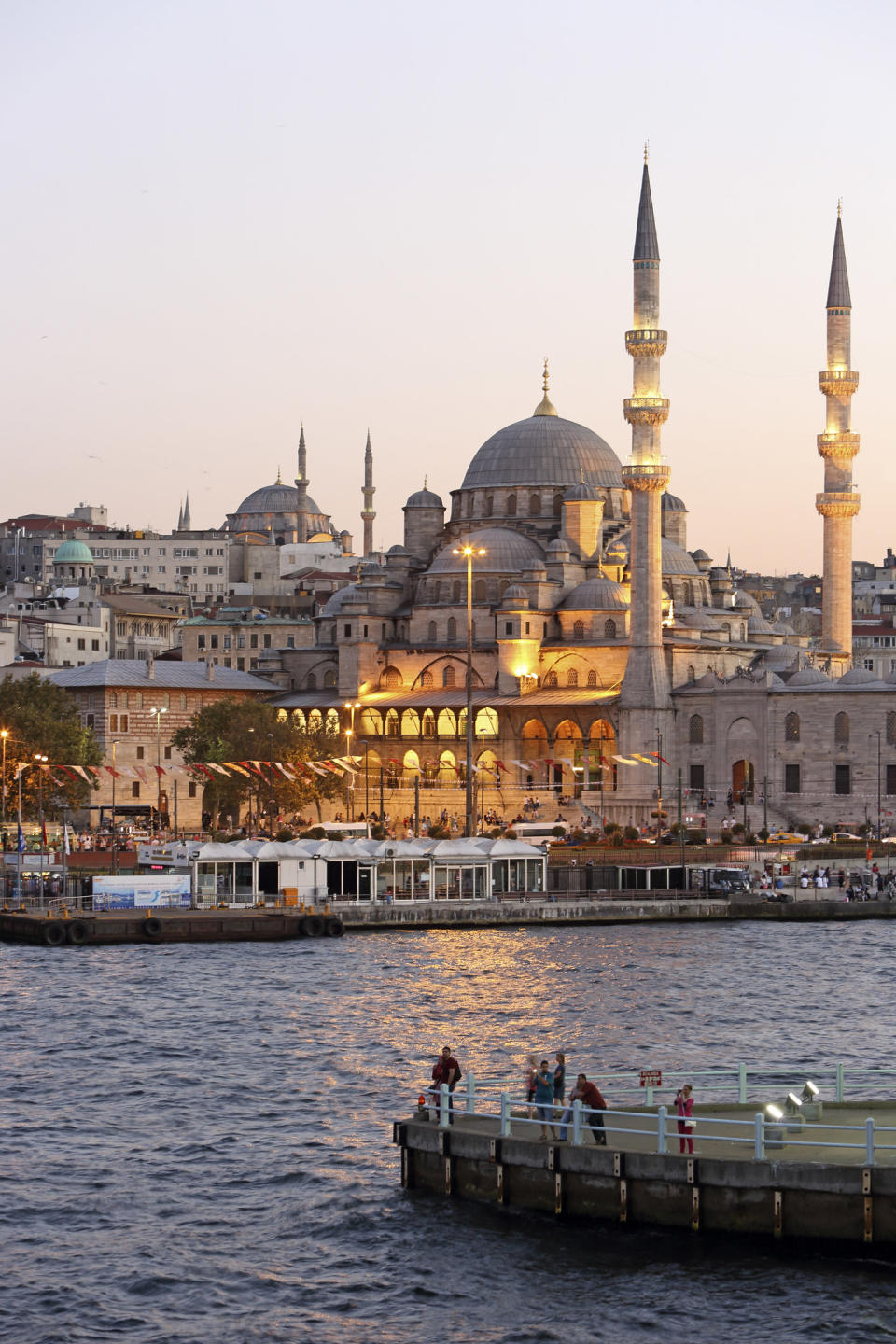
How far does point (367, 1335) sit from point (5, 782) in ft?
168

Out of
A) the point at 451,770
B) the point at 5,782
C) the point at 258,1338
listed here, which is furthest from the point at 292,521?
the point at 258,1338

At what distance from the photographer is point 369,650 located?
99688mm

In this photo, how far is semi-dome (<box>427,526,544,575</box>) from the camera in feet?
326

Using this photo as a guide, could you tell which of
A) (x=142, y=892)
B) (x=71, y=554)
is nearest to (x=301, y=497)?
(x=71, y=554)

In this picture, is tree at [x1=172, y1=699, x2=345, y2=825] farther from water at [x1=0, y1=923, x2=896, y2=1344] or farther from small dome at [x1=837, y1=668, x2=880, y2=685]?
water at [x1=0, y1=923, x2=896, y2=1344]

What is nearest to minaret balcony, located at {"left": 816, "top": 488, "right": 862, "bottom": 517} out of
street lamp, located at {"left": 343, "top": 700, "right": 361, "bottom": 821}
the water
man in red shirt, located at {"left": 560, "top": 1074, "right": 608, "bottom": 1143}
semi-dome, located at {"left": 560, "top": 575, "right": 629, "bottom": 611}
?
semi-dome, located at {"left": 560, "top": 575, "right": 629, "bottom": 611}

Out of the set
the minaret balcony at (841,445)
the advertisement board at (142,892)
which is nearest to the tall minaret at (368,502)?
the minaret balcony at (841,445)

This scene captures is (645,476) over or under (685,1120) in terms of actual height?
over

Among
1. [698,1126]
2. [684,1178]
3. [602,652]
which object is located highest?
[602,652]

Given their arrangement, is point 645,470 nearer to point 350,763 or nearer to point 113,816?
point 350,763

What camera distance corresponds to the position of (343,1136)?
31891 mm

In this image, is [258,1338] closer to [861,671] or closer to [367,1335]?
[367,1335]

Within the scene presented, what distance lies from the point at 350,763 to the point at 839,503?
26447mm

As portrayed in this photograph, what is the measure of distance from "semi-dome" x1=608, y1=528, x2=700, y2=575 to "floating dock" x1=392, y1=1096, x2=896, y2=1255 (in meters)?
72.8
